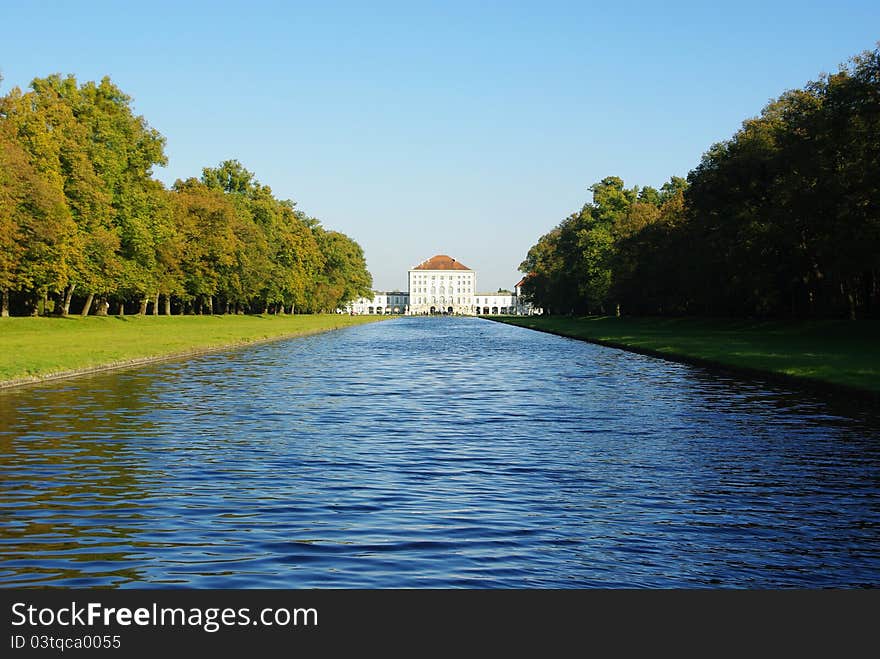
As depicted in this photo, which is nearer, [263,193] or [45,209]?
[45,209]

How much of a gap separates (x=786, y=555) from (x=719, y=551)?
0.52 m

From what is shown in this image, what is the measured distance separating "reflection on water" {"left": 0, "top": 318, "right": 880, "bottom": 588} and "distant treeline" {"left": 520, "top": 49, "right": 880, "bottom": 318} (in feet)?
91.4

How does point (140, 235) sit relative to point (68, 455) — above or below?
above

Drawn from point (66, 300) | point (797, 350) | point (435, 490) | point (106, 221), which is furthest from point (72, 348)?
point (106, 221)

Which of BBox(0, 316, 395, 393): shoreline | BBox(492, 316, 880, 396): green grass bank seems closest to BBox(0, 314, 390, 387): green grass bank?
BBox(0, 316, 395, 393): shoreline

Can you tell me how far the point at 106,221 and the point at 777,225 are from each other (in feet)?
147

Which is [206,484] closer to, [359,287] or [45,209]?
[45,209]

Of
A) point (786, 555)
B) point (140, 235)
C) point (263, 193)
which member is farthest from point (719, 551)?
point (263, 193)

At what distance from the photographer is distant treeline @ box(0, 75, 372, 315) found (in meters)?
55.3

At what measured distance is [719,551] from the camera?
797cm

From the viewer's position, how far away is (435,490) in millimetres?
10688

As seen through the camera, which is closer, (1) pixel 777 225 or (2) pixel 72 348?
(2) pixel 72 348

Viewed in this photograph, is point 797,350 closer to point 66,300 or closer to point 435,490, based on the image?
point 435,490

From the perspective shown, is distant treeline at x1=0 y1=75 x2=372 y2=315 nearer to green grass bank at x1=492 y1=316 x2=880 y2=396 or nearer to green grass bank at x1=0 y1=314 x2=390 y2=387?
green grass bank at x1=0 y1=314 x2=390 y2=387
